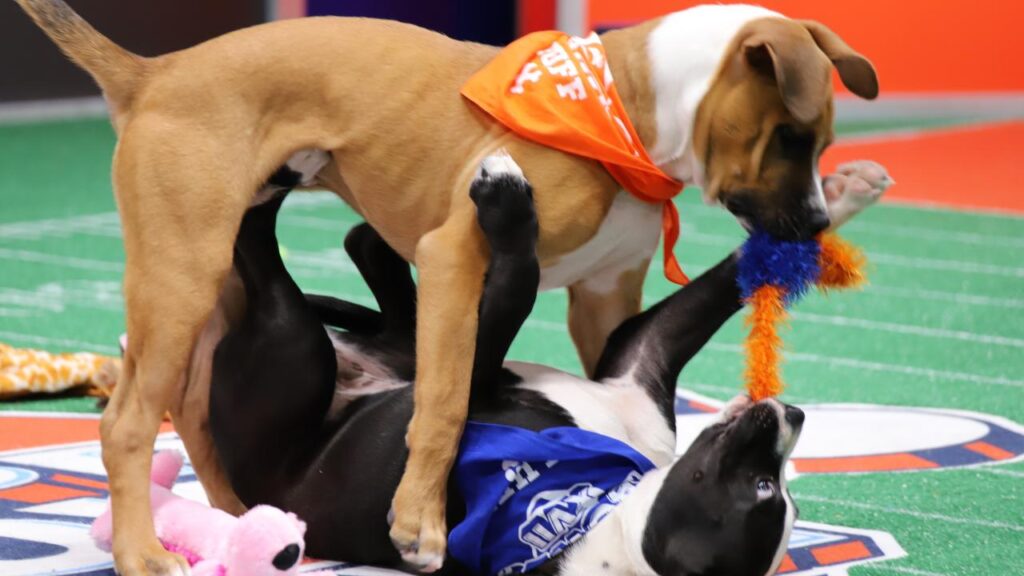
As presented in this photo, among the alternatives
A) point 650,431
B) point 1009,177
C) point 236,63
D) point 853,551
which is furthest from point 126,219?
point 1009,177

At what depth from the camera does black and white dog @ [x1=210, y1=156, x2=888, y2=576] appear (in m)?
3.21

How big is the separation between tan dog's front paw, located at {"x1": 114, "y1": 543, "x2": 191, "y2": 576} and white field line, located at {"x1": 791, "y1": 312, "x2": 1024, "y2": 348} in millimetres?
3902

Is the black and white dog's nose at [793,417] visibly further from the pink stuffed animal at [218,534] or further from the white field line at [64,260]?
the white field line at [64,260]

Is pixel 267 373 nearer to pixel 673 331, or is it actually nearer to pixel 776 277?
pixel 673 331

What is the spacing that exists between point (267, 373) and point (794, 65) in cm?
134

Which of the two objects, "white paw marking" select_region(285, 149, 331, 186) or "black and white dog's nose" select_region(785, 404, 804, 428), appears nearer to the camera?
"black and white dog's nose" select_region(785, 404, 804, 428)

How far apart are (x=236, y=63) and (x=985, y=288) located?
4.86 meters

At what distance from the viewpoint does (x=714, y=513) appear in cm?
303

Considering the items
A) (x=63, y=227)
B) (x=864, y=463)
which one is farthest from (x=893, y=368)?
(x=63, y=227)

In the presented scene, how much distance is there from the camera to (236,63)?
11.1 ft

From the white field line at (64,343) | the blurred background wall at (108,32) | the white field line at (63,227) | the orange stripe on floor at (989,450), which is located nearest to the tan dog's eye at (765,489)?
the orange stripe on floor at (989,450)

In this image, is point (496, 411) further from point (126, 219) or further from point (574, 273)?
point (126, 219)

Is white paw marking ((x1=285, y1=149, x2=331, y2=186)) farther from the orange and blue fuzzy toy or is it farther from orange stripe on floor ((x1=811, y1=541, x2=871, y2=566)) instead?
orange stripe on floor ((x1=811, y1=541, x2=871, y2=566))

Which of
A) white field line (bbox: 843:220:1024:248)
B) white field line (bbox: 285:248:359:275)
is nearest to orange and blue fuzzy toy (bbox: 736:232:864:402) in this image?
white field line (bbox: 285:248:359:275)
